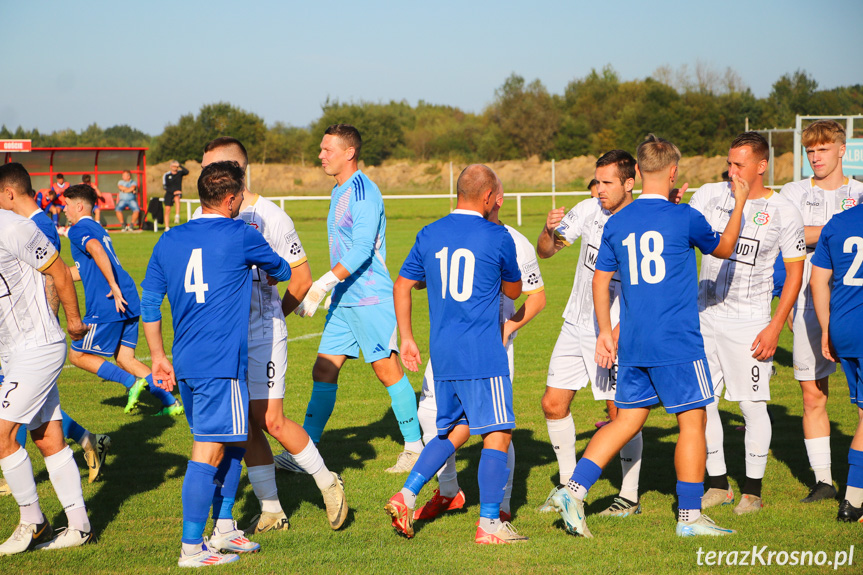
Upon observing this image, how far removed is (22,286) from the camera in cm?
409

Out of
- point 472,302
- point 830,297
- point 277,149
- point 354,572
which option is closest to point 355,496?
point 354,572

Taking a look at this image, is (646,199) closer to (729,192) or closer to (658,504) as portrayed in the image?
(729,192)

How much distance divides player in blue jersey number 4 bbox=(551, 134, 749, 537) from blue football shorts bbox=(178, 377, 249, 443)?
1.68m

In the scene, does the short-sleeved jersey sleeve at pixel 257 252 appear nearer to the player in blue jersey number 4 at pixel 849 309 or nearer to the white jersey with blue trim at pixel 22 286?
the white jersey with blue trim at pixel 22 286

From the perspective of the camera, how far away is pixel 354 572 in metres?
3.65

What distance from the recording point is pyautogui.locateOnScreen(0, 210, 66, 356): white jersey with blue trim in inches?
156

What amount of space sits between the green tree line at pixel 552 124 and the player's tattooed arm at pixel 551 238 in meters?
53.5

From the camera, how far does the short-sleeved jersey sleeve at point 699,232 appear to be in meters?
3.94

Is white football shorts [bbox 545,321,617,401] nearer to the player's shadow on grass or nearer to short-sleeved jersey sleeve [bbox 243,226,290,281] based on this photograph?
short-sleeved jersey sleeve [bbox 243,226,290,281]

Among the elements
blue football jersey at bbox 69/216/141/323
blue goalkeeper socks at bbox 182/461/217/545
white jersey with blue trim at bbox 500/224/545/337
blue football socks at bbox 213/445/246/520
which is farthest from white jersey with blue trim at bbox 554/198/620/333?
blue football jersey at bbox 69/216/141/323

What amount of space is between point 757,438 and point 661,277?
1.44 metres

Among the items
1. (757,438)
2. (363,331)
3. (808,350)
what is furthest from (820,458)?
(363,331)

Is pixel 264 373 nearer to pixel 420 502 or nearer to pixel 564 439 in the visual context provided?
pixel 420 502

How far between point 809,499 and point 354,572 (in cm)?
285
